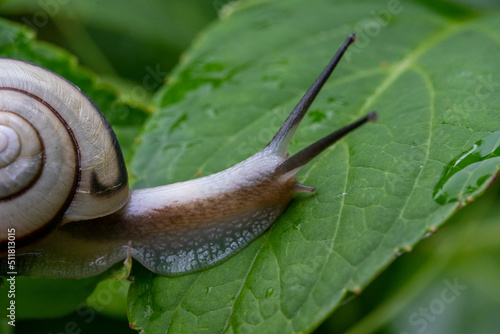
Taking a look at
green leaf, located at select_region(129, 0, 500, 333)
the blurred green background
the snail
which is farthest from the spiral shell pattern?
the blurred green background

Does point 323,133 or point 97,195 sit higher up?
point 323,133

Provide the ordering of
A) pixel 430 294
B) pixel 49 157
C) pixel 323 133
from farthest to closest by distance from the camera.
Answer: pixel 430 294, pixel 323 133, pixel 49 157

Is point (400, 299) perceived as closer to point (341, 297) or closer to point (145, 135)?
point (341, 297)

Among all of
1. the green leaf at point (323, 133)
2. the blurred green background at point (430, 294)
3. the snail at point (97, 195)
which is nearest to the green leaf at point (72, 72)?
the green leaf at point (323, 133)

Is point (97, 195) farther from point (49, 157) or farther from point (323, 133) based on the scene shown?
point (323, 133)

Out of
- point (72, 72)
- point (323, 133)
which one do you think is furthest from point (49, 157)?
point (323, 133)

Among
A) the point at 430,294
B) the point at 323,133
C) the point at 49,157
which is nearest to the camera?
the point at 49,157
